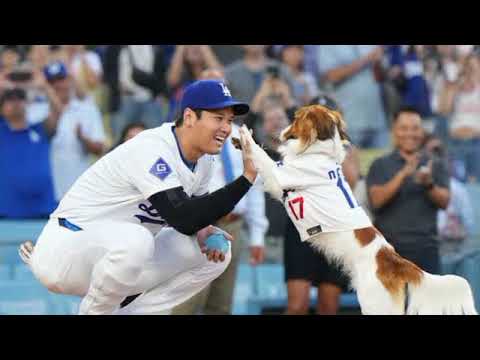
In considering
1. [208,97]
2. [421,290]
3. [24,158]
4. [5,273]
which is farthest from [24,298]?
[421,290]

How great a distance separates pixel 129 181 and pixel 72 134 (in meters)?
3.13

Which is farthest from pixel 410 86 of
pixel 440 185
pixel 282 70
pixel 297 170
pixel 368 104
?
pixel 297 170

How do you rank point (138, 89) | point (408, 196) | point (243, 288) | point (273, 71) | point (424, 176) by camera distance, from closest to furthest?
point (424, 176) < point (408, 196) < point (243, 288) < point (138, 89) < point (273, 71)

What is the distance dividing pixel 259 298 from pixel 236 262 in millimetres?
659

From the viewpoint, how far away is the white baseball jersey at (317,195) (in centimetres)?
531

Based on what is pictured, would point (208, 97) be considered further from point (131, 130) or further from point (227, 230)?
point (131, 130)

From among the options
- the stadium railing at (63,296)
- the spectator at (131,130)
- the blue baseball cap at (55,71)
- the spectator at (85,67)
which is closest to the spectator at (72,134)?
the blue baseball cap at (55,71)

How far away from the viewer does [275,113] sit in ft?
24.8

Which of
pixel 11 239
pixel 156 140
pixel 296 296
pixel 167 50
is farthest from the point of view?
pixel 167 50

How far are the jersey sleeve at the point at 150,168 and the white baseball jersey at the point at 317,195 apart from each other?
63cm

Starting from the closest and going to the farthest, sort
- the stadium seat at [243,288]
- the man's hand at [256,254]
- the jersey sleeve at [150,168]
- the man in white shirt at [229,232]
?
the jersey sleeve at [150,168] < the man in white shirt at [229,232] < the man's hand at [256,254] < the stadium seat at [243,288]

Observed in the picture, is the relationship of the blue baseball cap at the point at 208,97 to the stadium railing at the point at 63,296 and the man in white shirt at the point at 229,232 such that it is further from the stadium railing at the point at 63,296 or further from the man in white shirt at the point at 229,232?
the stadium railing at the point at 63,296

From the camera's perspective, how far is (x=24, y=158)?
8000 millimetres

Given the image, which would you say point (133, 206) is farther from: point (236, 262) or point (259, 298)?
point (259, 298)
